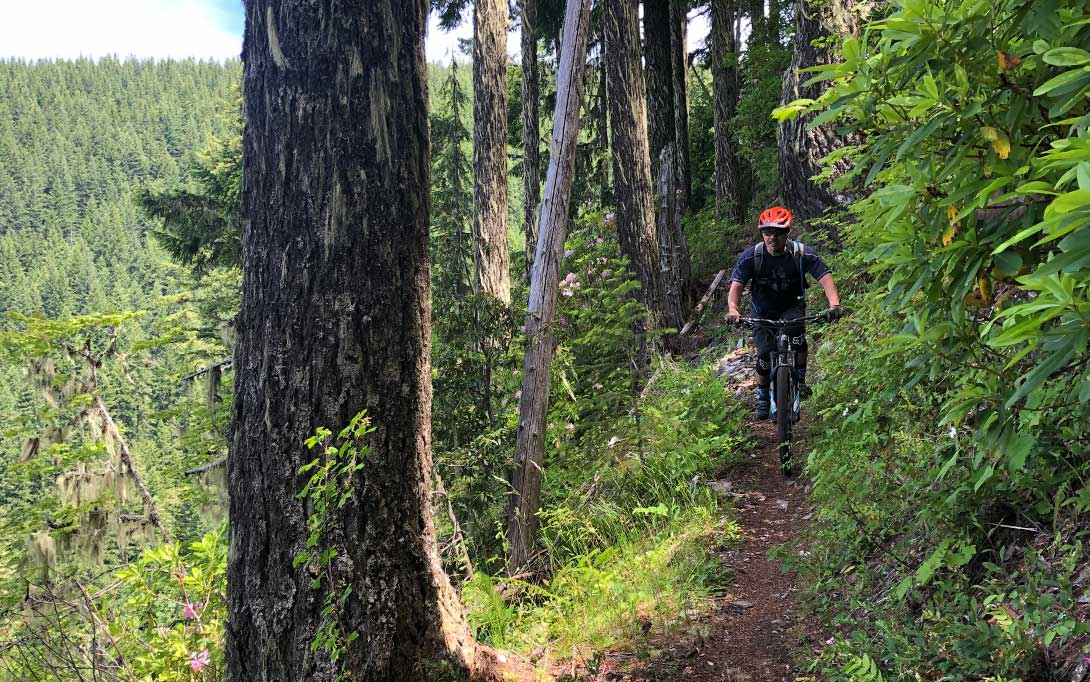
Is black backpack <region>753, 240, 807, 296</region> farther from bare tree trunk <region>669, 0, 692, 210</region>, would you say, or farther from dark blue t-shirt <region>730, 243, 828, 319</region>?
bare tree trunk <region>669, 0, 692, 210</region>

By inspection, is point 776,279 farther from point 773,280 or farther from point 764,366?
point 764,366

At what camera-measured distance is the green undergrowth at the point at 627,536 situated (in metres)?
3.94

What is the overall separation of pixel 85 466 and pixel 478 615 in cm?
354

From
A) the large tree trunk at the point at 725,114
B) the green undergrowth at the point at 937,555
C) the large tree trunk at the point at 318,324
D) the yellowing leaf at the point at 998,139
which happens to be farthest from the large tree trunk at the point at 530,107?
the yellowing leaf at the point at 998,139

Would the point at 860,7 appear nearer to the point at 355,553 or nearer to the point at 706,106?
the point at 355,553

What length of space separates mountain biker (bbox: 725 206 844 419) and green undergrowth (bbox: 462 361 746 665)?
0.94 metres

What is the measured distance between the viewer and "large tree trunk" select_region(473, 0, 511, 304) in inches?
374

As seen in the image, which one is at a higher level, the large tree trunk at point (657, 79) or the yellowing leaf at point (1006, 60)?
the large tree trunk at point (657, 79)

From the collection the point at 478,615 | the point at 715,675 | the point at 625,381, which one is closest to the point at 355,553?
the point at 478,615

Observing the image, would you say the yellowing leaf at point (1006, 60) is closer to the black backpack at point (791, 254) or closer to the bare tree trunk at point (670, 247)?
the black backpack at point (791, 254)

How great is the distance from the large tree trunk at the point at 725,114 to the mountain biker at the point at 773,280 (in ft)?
29.9

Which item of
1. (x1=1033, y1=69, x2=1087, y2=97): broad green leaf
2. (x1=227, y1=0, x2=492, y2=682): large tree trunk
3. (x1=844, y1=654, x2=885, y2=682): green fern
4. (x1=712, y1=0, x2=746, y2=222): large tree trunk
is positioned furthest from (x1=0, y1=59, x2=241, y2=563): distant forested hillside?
(x1=1033, y1=69, x2=1087, y2=97): broad green leaf

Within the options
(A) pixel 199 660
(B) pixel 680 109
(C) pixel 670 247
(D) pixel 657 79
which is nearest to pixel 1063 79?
(A) pixel 199 660

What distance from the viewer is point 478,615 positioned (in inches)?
156
